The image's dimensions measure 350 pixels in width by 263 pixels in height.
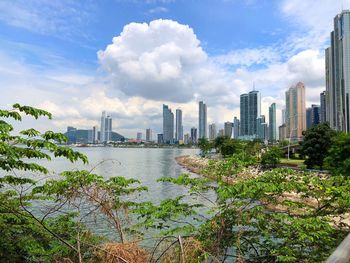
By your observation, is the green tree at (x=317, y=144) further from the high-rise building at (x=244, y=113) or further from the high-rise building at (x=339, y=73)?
the high-rise building at (x=244, y=113)

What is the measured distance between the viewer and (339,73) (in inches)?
3622

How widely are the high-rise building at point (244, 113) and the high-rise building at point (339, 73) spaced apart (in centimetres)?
7513

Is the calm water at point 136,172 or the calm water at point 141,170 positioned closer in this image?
the calm water at point 136,172

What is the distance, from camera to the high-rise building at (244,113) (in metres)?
178

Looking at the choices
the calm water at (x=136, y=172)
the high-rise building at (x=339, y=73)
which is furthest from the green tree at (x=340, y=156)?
the high-rise building at (x=339, y=73)

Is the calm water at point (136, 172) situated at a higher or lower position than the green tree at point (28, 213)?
lower

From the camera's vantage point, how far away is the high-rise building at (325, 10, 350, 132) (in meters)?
86.1

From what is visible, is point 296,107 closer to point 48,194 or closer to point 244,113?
point 244,113

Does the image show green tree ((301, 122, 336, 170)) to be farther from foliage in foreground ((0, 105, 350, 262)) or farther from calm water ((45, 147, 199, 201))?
foliage in foreground ((0, 105, 350, 262))

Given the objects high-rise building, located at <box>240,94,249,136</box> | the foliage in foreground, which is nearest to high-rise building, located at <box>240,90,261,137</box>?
high-rise building, located at <box>240,94,249,136</box>

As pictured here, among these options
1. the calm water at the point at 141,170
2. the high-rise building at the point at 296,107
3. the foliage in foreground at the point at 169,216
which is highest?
the high-rise building at the point at 296,107

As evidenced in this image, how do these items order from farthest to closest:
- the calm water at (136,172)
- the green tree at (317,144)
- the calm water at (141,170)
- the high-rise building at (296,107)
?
1. the high-rise building at (296,107)
2. the green tree at (317,144)
3. the calm water at (141,170)
4. the calm water at (136,172)

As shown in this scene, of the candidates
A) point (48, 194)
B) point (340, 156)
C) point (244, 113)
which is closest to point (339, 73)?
point (340, 156)

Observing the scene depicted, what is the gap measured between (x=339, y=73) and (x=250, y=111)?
84.5m
